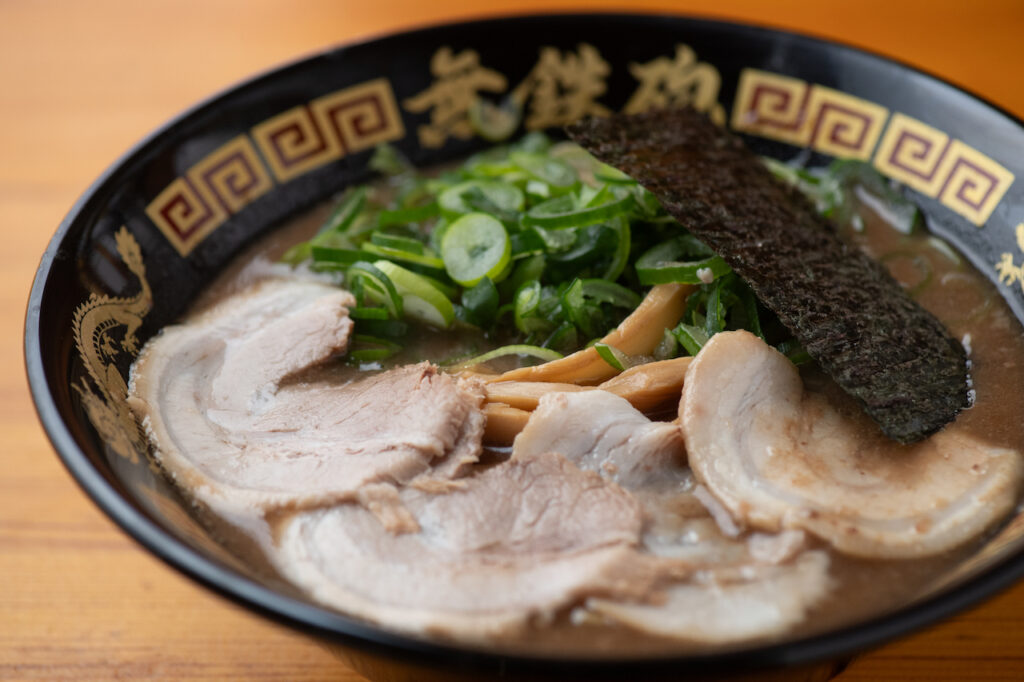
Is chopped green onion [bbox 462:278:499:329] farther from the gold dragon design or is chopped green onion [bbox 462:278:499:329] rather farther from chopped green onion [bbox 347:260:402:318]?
the gold dragon design

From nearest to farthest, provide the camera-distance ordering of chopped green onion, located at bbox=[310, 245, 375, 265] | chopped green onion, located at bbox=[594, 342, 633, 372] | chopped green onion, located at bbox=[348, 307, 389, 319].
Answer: chopped green onion, located at bbox=[594, 342, 633, 372], chopped green onion, located at bbox=[348, 307, 389, 319], chopped green onion, located at bbox=[310, 245, 375, 265]

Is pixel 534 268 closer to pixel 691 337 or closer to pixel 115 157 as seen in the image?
pixel 691 337

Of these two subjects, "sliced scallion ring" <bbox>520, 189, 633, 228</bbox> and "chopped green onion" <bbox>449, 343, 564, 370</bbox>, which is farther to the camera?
Result: "sliced scallion ring" <bbox>520, 189, 633, 228</bbox>

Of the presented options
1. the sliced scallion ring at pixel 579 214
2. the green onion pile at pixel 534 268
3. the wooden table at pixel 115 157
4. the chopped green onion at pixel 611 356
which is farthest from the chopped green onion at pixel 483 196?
the wooden table at pixel 115 157

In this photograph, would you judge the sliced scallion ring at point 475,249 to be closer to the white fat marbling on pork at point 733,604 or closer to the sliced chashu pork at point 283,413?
the sliced chashu pork at point 283,413

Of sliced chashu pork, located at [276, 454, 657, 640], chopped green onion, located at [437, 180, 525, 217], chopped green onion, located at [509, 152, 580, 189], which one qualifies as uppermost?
chopped green onion, located at [509, 152, 580, 189]

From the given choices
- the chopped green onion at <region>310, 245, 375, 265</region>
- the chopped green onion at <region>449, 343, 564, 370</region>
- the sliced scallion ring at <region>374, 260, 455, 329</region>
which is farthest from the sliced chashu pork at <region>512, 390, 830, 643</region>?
the chopped green onion at <region>310, 245, 375, 265</region>

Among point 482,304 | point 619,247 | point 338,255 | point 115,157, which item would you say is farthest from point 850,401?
point 115,157

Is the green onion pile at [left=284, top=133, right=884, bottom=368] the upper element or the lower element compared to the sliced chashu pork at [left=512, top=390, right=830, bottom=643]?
upper
